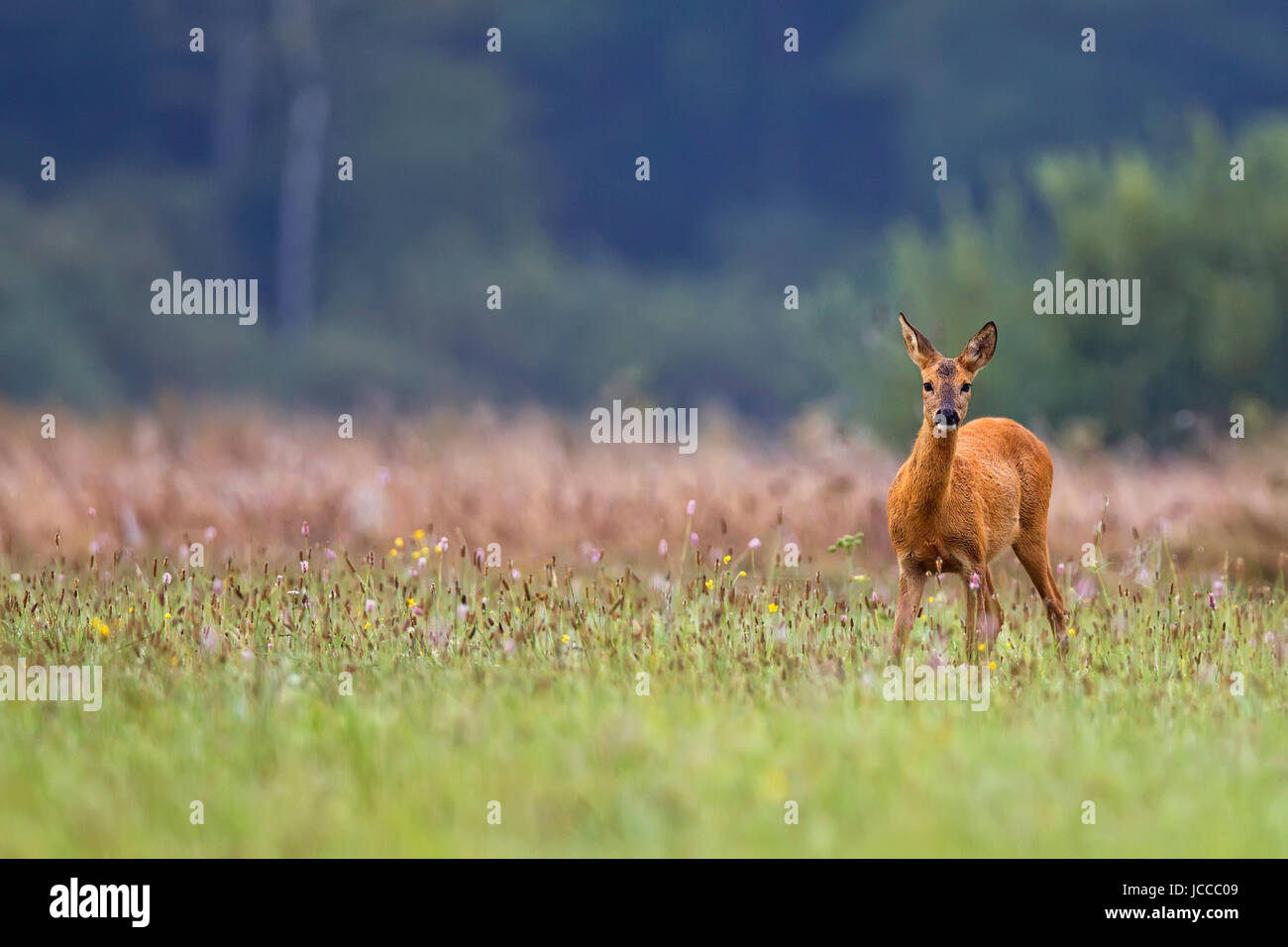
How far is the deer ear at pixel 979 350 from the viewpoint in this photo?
7547 mm

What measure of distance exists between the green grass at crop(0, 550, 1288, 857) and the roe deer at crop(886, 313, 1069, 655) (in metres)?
0.24

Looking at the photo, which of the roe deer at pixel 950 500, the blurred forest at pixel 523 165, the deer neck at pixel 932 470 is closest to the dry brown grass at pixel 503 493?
the roe deer at pixel 950 500

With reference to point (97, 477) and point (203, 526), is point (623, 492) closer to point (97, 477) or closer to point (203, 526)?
point (203, 526)

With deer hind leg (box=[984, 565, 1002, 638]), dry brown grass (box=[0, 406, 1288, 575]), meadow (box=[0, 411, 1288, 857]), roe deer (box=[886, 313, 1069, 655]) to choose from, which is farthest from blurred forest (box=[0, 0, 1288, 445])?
deer hind leg (box=[984, 565, 1002, 638])

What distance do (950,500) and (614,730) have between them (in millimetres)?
2761

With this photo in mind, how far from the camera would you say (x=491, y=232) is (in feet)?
182

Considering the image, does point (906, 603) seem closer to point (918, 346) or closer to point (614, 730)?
point (918, 346)

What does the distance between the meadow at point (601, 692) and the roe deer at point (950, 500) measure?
0.24 meters

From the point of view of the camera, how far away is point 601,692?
6.21 meters

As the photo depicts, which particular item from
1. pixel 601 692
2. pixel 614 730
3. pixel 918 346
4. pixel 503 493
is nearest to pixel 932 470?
pixel 918 346

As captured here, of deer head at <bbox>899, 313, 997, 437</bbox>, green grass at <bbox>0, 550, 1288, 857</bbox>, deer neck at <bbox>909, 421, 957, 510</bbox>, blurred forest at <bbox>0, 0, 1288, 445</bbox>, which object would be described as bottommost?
green grass at <bbox>0, 550, 1288, 857</bbox>

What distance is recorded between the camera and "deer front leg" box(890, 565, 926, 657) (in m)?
7.25

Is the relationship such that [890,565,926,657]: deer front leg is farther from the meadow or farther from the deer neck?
the deer neck
